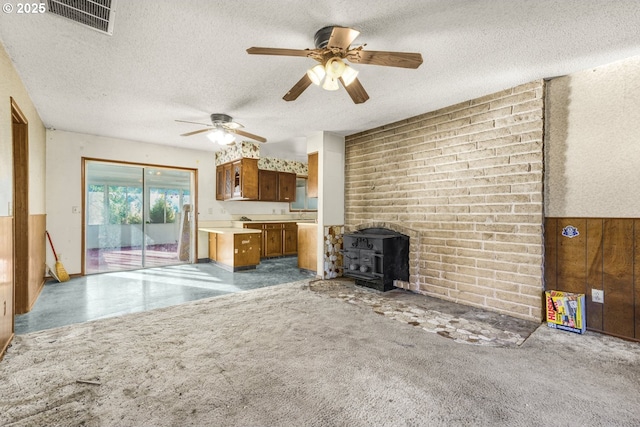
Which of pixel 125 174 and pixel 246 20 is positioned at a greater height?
pixel 246 20

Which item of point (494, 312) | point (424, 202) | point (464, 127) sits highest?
point (464, 127)

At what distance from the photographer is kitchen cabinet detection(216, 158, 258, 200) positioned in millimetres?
5906

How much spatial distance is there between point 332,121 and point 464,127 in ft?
5.92

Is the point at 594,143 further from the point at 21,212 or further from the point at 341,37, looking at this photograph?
the point at 21,212

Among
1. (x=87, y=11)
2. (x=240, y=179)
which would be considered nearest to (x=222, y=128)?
(x=240, y=179)

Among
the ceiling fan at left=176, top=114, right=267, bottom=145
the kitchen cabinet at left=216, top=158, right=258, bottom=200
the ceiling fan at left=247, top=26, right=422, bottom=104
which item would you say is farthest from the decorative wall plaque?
the kitchen cabinet at left=216, top=158, right=258, bottom=200

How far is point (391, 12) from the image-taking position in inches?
77.0

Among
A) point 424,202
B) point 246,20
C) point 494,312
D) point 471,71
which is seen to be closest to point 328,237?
point 424,202

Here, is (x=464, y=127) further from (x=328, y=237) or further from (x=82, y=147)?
(x=82, y=147)

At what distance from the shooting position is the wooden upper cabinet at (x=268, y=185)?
23.0 ft

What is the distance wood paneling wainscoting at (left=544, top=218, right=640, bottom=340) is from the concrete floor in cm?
347

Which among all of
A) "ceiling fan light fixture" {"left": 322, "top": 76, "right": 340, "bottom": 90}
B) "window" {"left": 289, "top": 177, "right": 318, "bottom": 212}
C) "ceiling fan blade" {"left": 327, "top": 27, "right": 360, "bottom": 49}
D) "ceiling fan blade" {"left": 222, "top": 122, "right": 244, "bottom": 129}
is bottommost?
"window" {"left": 289, "top": 177, "right": 318, "bottom": 212}

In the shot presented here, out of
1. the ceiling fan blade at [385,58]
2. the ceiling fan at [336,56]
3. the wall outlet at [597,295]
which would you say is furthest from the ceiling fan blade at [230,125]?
the wall outlet at [597,295]

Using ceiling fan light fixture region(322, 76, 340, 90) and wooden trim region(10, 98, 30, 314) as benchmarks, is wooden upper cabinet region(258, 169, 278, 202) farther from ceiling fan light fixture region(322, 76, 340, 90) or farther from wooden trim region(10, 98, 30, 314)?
ceiling fan light fixture region(322, 76, 340, 90)
